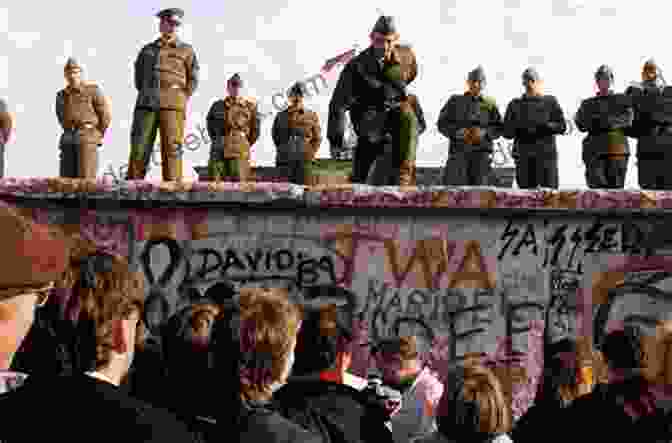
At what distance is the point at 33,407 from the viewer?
303 centimetres

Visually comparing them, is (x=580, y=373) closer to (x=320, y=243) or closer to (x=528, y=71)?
(x=320, y=243)

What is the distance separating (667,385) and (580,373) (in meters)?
0.69

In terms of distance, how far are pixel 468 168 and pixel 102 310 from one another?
9471 mm

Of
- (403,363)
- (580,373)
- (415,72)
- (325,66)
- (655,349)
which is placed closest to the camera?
(655,349)

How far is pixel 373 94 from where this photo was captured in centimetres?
1079

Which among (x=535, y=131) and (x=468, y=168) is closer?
(x=535, y=131)

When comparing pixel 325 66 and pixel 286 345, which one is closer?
pixel 286 345

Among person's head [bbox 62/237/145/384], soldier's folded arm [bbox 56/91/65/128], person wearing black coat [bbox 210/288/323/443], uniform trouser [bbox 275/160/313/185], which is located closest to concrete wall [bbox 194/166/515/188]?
uniform trouser [bbox 275/160/313/185]

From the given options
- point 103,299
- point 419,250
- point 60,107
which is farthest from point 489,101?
point 103,299

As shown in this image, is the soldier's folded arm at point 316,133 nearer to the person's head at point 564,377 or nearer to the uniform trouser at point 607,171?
the uniform trouser at point 607,171

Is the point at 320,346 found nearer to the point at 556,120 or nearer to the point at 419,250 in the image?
the point at 419,250

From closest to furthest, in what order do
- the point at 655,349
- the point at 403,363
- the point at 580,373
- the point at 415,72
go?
the point at 655,349 → the point at 580,373 → the point at 403,363 → the point at 415,72

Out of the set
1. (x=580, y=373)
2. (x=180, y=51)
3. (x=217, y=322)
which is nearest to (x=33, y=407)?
(x=217, y=322)

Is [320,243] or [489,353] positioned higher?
[320,243]
